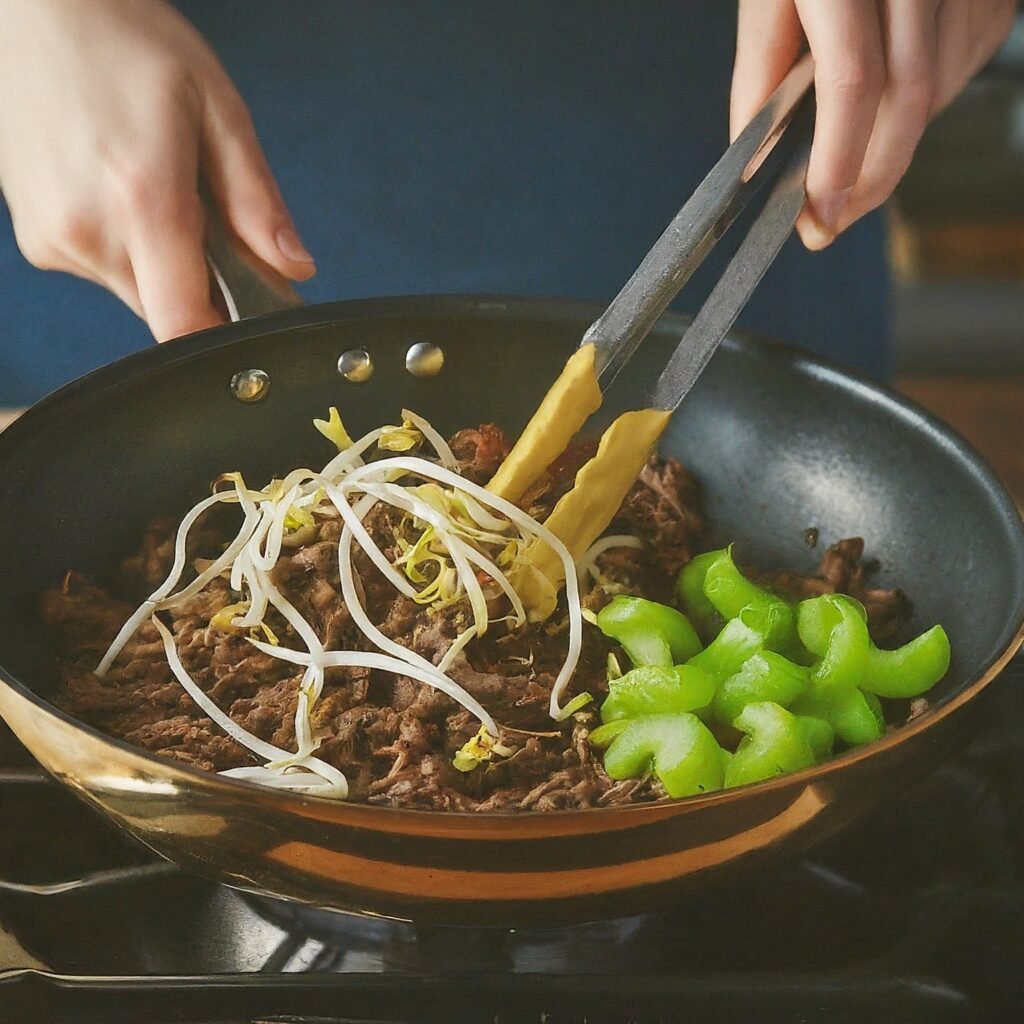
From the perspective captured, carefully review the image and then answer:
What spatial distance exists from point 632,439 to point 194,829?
19.2 inches

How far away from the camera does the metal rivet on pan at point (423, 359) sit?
1.26m

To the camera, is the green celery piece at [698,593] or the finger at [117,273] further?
the finger at [117,273]

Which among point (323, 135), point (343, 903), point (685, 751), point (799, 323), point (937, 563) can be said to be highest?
point (323, 135)

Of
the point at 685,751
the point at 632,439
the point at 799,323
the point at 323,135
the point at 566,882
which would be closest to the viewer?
the point at 566,882

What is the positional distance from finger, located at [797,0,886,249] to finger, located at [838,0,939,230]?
0.08 feet

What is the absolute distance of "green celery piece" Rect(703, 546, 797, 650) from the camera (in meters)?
0.98

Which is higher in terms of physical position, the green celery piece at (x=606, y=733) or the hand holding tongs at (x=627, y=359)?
the hand holding tongs at (x=627, y=359)

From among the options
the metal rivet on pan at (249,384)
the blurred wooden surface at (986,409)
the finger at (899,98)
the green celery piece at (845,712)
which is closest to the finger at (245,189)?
the metal rivet on pan at (249,384)

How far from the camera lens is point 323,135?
1.68m

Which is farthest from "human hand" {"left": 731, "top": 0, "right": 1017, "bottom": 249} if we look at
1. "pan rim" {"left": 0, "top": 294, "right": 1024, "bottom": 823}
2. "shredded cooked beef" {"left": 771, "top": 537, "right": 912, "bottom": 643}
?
"shredded cooked beef" {"left": 771, "top": 537, "right": 912, "bottom": 643}

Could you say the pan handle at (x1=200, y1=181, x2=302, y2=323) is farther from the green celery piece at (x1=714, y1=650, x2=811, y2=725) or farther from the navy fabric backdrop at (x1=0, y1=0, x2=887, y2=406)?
the green celery piece at (x1=714, y1=650, x2=811, y2=725)

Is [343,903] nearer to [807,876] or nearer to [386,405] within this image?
[807,876]

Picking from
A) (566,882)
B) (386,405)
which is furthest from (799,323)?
(566,882)

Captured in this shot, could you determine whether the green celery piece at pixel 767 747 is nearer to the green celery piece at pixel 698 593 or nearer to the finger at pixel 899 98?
the green celery piece at pixel 698 593
